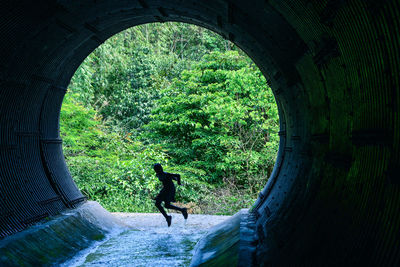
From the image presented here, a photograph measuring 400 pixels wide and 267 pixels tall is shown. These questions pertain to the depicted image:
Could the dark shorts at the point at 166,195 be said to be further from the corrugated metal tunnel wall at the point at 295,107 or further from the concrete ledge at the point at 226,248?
the corrugated metal tunnel wall at the point at 295,107

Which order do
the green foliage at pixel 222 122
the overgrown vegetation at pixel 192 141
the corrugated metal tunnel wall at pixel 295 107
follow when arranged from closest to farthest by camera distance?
1. the corrugated metal tunnel wall at pixel 295 107
2. the overgrown vegetation at pixel 192 141
3. the green foliage at pixel 222 122

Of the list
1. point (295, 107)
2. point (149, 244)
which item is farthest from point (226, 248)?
point (295, 107)

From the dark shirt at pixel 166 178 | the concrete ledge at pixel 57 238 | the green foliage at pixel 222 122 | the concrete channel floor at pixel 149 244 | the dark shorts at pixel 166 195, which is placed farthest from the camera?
the green foliage at pixel 222 122

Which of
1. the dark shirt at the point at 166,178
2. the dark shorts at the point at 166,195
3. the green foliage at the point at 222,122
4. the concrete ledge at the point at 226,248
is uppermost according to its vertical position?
the green foliage at the point at 222,122

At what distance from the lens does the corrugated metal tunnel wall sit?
2.09 meters

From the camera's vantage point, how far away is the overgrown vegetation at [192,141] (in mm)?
12477

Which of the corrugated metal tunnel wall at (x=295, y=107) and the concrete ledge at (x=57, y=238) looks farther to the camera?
the concrete ledge at (x=57, y=238)

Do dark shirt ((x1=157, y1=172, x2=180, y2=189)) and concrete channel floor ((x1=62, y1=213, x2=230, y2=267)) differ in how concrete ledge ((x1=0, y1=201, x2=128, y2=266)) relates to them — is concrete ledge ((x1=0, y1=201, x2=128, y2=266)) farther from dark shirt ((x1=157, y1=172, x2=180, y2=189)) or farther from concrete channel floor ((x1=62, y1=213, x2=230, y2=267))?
dark shirt ((x1=157, y1=172, x2=180, y2=189))

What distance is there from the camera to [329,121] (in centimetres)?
329

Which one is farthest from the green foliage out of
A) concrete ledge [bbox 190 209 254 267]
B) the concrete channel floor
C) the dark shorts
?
concrete ledge [bbox 190 209 254 267]

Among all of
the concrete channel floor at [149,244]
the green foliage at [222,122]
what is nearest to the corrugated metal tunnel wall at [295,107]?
the concrete channel floor at [149,244]

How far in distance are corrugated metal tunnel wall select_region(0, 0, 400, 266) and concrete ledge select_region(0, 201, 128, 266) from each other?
1.09 ft

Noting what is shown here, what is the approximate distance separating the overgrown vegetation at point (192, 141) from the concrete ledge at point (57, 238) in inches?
170

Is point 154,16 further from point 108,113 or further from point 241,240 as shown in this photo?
point 108,113
